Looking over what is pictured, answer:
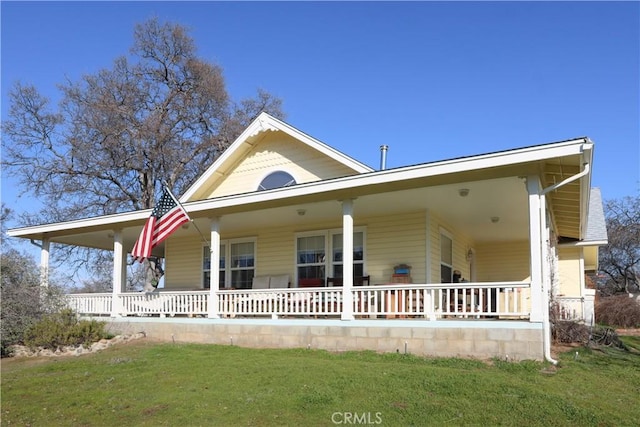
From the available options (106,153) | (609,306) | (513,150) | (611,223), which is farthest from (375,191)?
(611,223)

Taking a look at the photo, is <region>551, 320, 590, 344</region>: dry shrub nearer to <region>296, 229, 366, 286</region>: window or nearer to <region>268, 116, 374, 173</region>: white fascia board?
<region>296, 229, 366, 286</region>: window

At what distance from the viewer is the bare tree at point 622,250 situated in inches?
1470

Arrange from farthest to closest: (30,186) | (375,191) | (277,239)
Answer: (30,186) < (277,239) < (375,191)

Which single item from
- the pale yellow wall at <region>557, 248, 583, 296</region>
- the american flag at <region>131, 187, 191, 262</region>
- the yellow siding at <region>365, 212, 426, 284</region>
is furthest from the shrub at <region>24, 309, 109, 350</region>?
the pale yellow wall at <region>557, 248, 583, 296</region>

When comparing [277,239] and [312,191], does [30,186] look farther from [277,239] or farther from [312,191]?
[312,191]

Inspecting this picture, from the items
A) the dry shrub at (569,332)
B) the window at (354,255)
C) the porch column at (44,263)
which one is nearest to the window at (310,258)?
the window at (354,255)

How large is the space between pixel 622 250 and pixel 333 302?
113 feet

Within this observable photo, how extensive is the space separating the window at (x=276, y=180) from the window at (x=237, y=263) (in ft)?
6.44

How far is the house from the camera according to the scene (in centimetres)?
1009

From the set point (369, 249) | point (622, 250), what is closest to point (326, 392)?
point (369, 249)

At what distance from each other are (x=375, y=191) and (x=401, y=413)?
5865 millimetres

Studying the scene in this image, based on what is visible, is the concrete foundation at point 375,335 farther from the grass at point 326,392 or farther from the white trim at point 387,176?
the white trim at point 387,176

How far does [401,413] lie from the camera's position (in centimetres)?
659

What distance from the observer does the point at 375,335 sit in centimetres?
1094
